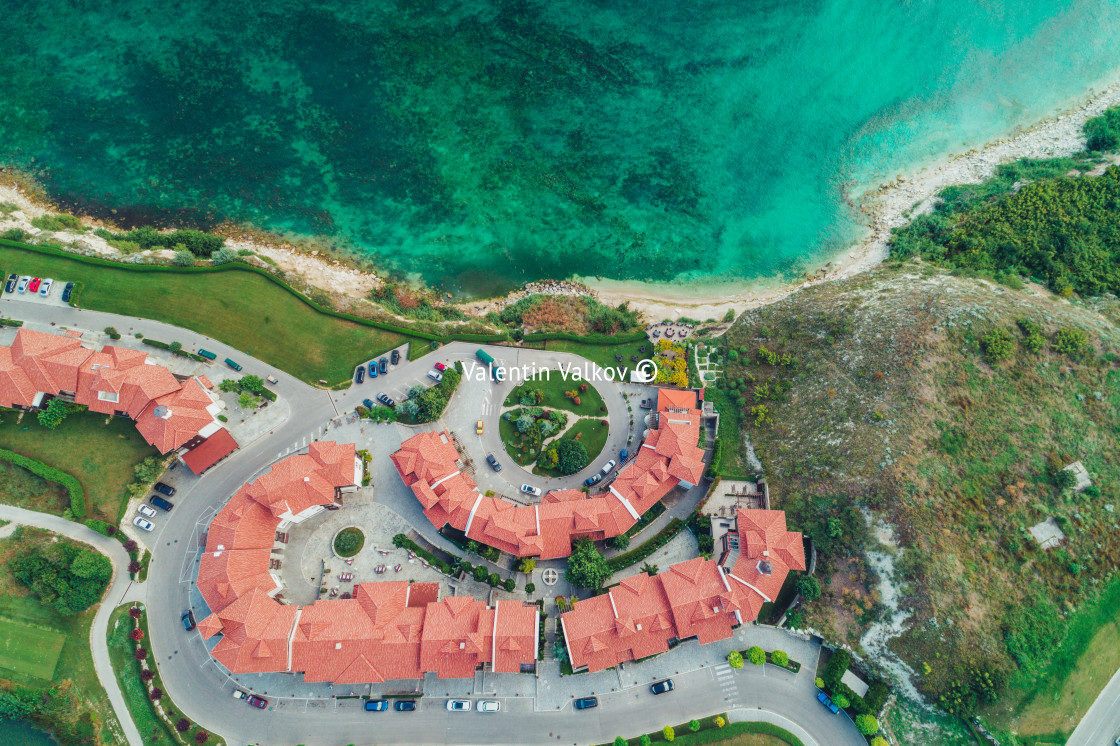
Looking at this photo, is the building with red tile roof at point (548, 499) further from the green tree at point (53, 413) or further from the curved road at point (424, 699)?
the green tree at point (53, 413)

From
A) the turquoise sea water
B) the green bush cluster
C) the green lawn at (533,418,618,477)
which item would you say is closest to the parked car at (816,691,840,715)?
the green lawn at (533,418,618,477)

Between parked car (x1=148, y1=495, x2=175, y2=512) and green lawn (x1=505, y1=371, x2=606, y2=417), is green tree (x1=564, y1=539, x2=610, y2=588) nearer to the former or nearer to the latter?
green lawn (x1=505, y1=371, x2=606, y2=417)

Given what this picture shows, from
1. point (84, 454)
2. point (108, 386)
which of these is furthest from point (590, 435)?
point (84, 454)

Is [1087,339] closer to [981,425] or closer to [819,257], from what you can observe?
[981,425]

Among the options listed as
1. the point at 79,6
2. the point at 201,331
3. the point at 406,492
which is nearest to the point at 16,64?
the point at 79,6

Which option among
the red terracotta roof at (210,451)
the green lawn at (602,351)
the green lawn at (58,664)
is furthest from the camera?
the green lawn at (602,351)

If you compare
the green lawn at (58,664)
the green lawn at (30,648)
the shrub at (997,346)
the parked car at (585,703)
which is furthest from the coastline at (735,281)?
the parked car at (585,703)
